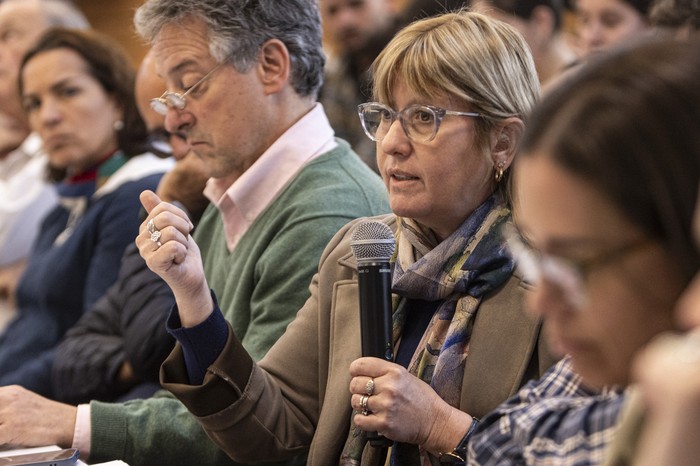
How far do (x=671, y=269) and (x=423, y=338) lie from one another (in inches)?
34.1

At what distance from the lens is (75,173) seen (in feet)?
12.1

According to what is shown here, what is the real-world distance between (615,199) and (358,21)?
3.72m

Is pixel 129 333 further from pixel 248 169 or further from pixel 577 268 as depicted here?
pixel 577 268

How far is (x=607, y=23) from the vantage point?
360 centimetres

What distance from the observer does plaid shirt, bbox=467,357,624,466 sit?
3.84 ft

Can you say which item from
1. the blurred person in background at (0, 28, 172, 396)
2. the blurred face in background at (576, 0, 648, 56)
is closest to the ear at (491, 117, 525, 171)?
the blurred person in background at (0, 28, 172, 396)

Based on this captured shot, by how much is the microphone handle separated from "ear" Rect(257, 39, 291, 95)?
2.85 ft

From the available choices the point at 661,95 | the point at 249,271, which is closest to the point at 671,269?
the point at 661,95

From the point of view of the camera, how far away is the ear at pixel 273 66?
2.46 meters

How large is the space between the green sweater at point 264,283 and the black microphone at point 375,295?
501 mm

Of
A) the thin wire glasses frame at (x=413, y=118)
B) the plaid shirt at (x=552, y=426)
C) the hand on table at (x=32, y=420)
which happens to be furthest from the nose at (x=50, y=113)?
the plaid shirt at (x=552, y=426)

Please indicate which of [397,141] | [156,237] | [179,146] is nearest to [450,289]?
[397,141]

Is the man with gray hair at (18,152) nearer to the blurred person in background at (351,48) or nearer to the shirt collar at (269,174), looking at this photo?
the blurred person in background at (351,48)

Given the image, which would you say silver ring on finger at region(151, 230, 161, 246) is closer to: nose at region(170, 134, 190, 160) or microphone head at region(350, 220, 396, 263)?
microphone head at region(350, 220, 396, 263)
